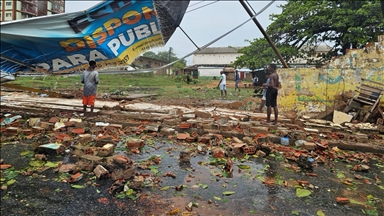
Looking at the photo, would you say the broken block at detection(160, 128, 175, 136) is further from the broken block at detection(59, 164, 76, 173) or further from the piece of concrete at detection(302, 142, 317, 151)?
the piece of concrete at detection(302, 142, 317, 151)

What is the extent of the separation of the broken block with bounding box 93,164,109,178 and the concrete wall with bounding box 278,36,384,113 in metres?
7.22

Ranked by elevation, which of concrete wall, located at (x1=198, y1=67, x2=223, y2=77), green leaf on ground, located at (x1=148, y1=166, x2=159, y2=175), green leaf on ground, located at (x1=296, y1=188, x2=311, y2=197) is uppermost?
concrete wall, located at (x1=198, y1=67, x2=223, y2=77)

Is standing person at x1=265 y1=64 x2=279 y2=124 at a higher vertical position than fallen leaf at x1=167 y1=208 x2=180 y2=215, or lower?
higher

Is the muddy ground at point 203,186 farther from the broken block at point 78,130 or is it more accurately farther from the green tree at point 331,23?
the green tree at point 331,23

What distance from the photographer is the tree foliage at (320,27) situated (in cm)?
1530

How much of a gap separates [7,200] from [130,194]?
147cm

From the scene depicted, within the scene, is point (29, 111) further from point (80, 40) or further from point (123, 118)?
point (80, 40)

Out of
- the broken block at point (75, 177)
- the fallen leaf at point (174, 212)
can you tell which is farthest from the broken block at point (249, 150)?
the broken block at point (75, 177)

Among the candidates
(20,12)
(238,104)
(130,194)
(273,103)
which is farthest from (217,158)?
(20,12)

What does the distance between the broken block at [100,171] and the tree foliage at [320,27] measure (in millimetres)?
15260

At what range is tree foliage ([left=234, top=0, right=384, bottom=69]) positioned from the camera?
15.3m

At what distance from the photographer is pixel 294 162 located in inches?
195

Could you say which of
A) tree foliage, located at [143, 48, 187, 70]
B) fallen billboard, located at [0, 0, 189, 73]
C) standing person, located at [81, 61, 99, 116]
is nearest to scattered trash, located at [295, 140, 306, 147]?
fallen billboard, located at [0, 0, 189, 73]

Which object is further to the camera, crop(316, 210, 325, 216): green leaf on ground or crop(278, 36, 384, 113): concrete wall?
crop(278, 36, 384, 113): concrete wall
